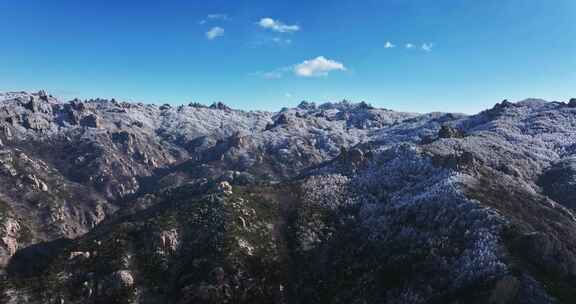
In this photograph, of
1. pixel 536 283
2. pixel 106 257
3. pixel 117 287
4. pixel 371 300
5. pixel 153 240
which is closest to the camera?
pixel 536 283

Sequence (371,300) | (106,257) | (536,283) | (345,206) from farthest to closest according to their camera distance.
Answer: (345,206) → (106,257) → (371,300) → (536,283)

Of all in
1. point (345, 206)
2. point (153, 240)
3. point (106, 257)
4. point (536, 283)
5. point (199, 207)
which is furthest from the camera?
point (345, 206)

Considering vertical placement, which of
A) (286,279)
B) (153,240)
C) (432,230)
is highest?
(432,230)

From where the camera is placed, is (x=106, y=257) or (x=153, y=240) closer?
(x=106, y=257)

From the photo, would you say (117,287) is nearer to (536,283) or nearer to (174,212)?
(174,212)

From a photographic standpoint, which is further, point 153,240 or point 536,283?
point 153,240

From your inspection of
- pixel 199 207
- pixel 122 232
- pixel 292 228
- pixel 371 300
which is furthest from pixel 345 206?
pixel 122 232

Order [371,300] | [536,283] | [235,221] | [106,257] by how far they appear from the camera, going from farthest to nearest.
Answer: [235,221] < [106,257] < [371,300] < [536,283]

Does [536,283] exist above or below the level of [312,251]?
above

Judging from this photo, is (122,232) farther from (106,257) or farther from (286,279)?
(286,279)

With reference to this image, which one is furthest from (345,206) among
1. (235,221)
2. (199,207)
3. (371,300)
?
(371,300)
